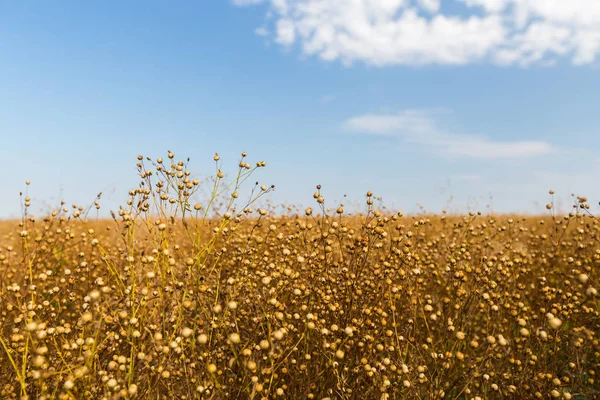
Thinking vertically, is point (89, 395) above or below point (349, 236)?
below

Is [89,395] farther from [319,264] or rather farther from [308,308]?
[319,264]

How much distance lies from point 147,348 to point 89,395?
407 mm

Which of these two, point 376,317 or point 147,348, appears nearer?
point 147,348

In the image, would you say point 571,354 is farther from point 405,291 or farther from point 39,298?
point 39,298

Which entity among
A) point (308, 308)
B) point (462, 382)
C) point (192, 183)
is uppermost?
point (192, 183)

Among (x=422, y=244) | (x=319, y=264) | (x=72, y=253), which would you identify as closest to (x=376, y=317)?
(x=319, y=264)

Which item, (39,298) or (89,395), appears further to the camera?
(39,298)

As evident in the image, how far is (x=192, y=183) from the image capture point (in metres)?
3.28

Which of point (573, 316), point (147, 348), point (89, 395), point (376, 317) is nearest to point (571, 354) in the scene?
point (573, 316)

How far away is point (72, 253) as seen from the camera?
7414mm

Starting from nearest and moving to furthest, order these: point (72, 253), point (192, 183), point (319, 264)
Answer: point (192, 183) < point (319, 264) < point (72, 253)

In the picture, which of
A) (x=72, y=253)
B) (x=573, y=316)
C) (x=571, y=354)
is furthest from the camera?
(x=72, y=253)

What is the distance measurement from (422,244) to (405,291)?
8.42 feet

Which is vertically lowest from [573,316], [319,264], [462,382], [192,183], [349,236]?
[462,382]
